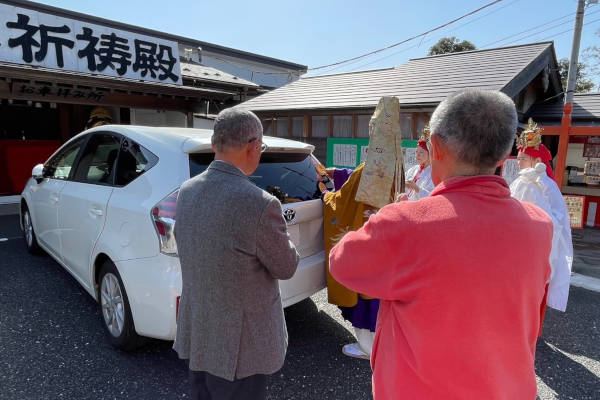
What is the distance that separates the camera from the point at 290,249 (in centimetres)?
148

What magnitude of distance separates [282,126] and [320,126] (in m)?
1.29

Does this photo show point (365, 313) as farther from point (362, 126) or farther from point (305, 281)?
point (362, 126)

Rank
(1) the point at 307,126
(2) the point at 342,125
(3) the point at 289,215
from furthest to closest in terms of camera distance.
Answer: (1) the point at 307,126 → (2) the point at 342,125 → (3) the point at 289,215

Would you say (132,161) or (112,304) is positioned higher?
(132,161)

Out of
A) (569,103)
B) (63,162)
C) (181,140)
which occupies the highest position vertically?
(569,103)

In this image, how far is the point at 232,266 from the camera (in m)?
1.39

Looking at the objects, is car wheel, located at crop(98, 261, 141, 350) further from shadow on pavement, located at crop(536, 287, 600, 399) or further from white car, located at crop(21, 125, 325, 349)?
shadow on pavement, located at crop(536, 287, 600, 399)

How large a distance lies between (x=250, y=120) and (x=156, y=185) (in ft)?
3.85

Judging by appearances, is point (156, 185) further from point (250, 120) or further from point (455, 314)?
point (455, 314)

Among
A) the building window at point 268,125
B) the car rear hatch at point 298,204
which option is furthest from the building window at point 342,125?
the car rear hatch at point 298,204

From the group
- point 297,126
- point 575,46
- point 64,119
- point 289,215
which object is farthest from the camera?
point 64,119

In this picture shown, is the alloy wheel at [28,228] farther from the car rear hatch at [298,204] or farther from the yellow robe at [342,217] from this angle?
the yellow robe at [342,217]

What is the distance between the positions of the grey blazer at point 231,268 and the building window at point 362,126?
24.4 feet

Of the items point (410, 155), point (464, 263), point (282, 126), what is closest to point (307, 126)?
point (282, 126)
